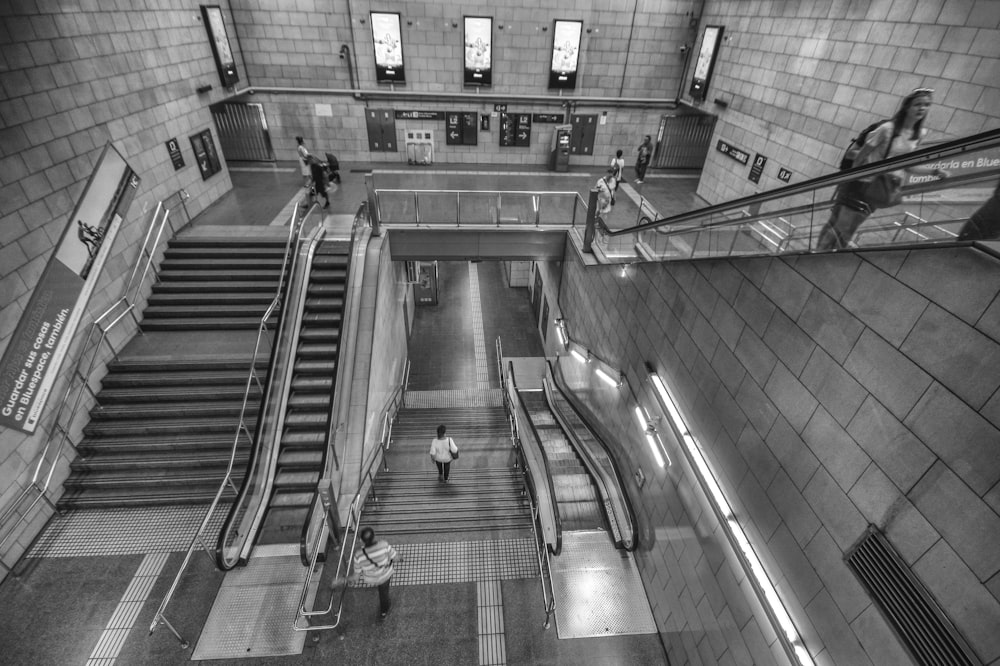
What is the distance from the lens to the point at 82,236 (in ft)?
19.8

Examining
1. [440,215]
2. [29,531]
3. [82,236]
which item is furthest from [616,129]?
[29,531]

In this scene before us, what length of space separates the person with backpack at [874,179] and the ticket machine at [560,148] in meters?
9.78

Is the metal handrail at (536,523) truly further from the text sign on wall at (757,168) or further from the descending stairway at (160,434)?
the text sign on wall at (757,168)

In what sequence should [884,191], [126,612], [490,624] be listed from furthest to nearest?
[490,624] < [126,612] < [884,191]

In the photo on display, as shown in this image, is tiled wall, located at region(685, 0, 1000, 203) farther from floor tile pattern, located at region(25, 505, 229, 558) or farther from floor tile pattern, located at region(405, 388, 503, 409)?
floor tile pattern, located at region(25, 505, 229, 558)

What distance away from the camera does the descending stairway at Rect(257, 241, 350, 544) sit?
18.7 ft

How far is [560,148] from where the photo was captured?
42.2 ft

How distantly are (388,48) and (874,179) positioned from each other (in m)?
12.2

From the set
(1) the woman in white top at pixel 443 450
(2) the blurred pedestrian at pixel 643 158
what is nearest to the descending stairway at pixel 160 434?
(1) the woman in white top at pixel 443 450

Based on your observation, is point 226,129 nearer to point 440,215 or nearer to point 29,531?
point 440,215

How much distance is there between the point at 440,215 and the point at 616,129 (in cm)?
723

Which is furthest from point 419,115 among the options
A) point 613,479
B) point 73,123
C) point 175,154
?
point 613,479

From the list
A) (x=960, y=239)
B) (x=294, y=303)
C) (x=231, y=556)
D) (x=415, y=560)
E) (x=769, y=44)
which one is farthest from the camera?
(x=769, y=44)

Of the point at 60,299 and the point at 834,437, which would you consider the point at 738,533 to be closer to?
the point at 834,437
